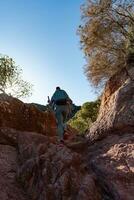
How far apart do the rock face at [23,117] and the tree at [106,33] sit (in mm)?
14880

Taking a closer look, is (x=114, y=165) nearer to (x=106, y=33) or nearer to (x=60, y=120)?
(x=60, y=120)

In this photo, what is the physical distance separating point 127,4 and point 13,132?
23182 millimetres

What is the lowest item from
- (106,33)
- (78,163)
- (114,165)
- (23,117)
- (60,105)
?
(114,165)

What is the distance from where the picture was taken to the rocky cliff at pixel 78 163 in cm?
1359

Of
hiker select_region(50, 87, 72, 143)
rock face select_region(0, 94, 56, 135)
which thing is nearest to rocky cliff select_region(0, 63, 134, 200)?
rock face select_region(0, 94, 56, 135)

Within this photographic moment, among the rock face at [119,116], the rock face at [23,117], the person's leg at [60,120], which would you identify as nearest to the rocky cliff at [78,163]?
the rock face at [119,116]

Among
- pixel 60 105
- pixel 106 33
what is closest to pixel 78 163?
pixel 60 105

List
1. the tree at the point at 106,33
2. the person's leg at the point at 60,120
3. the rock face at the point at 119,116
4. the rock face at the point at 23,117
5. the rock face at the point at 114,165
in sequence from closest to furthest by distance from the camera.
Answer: the rock face at the point at 114,165
the rock face at the point at 119,116
the person's leg at the point at 60,120
the rock face at the point at 23,117
the tree at the point at 106,33

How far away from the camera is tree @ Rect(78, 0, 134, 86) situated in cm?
3794

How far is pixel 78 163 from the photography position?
15117mm

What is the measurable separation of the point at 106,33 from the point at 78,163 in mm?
24860

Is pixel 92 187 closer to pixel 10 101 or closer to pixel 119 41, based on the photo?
pixel 10 101

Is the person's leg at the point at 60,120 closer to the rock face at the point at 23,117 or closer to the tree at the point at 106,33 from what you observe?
the rock face at the point at 23,117

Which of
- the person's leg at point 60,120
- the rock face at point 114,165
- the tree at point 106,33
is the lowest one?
the rock face at point 114,165
